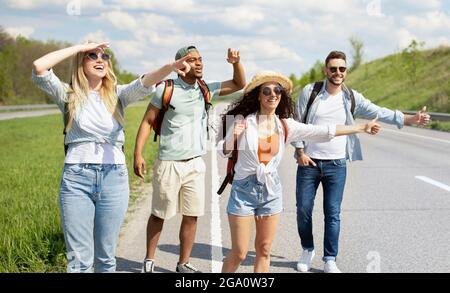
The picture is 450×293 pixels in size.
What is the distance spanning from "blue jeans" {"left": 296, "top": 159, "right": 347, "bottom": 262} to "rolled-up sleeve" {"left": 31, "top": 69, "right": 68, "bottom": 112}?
229 cm

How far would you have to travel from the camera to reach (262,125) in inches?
159

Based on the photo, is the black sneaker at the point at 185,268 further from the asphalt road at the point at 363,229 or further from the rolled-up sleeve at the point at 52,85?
the rolled-up sleeve at the point at 52,85

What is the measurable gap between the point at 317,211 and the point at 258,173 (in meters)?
3.88

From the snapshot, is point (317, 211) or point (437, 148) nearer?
point (317, 211)

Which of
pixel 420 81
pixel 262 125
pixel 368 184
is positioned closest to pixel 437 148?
pixel 368 184

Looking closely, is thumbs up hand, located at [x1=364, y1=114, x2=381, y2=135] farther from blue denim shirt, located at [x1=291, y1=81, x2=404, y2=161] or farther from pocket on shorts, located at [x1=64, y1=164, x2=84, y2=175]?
pocket on shorts, located at [x1=64, y1=164, x2=84, y2=175]

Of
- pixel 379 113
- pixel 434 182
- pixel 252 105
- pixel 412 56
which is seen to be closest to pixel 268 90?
pixel 252 105

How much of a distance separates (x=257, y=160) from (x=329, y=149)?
1294 millimetres

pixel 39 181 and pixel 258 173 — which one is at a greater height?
pixel 258 173

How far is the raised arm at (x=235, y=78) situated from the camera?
4.45m

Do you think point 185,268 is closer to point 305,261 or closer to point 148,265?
point 148,265

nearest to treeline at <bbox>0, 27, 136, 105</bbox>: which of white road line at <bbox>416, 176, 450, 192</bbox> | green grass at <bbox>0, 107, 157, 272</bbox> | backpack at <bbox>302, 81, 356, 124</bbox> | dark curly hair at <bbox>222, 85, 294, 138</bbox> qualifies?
green grass at <bbox>0, 107, 157, 272</bbox>
